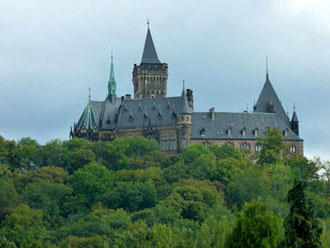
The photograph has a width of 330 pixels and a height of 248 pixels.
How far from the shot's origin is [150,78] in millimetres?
167875

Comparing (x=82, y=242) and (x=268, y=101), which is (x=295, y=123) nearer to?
(x=268, y=101)

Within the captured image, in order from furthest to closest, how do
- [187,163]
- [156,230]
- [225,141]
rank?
[225,141] < [187,163] < [156,230]

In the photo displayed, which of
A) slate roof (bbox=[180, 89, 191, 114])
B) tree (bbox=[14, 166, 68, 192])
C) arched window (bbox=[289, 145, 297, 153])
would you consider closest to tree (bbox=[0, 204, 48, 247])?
tree (bbox=[14, 166, 68, 192])

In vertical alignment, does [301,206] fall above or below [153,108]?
below

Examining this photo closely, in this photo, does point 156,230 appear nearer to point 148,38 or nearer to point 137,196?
point 137,196

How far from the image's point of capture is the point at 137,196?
131000 millimetres

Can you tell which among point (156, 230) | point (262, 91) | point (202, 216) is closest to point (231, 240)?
point (156, 230)

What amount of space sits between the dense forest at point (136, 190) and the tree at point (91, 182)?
0.13m

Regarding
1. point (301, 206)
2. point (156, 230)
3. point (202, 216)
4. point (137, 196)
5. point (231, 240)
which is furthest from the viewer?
point (137, 196)

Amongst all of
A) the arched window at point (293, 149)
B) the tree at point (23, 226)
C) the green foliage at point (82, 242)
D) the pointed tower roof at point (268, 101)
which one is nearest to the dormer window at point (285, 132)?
the arched window at point (293, 149)

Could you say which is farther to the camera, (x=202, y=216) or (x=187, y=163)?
(x=187, y=163)

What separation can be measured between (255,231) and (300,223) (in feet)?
42.8

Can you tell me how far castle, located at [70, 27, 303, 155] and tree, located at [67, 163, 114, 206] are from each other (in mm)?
15519

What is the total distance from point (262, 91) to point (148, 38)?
22.9 metres
